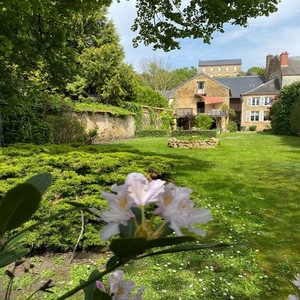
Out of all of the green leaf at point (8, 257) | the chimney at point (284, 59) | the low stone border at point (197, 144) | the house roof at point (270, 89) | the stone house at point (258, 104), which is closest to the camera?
the green leaf at point (8, 257)

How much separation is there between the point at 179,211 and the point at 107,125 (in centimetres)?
2164

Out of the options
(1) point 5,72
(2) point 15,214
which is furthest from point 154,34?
(2) point 15,214

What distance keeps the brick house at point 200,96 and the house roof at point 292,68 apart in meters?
7.47

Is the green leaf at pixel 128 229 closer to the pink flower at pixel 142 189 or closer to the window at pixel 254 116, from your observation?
the pink flower at pixel 142 189

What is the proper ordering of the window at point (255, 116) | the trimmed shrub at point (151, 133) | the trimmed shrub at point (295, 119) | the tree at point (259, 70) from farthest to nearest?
1. the tree at point (259, 70)
2. the window at point (255, 116)
3. the trimmed shrub at point (151, 133)
4. the trimmed shrub at point (295, 119)

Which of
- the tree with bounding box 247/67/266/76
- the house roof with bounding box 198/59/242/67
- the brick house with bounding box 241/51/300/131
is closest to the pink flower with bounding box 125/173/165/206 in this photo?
the brick house with bounding box 241/51/300/131

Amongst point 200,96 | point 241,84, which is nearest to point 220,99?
point 200,96

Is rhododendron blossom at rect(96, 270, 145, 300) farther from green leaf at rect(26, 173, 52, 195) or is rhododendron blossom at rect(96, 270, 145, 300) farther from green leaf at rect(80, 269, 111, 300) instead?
green leaf at rect(26, 173, 52, 195)

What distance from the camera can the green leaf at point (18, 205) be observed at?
0.53 m

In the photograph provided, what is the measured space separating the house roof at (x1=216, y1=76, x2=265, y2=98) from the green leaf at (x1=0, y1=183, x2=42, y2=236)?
148 feet

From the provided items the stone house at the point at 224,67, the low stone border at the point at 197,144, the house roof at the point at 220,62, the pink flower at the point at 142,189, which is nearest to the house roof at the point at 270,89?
the low stone border at the point at 197,144

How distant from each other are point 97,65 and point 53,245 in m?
23.7

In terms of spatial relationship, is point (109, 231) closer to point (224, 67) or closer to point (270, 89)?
point (270, 89)

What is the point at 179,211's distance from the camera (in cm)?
53
